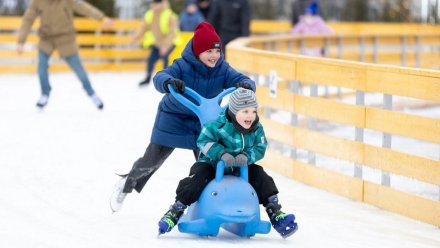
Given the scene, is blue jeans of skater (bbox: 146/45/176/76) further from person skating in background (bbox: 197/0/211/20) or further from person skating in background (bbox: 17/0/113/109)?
person skating in background (bbox: 17/0/113/109)

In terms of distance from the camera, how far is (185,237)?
22.5 ft

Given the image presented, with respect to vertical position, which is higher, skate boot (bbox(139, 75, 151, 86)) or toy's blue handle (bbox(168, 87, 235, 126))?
toy's blue handle (bbox(168, 87, 235, 126))

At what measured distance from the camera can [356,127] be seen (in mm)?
8891

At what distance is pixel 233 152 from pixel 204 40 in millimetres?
856

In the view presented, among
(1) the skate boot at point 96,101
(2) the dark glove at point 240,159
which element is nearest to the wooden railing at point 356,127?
(2) the dark glove at point 240,159

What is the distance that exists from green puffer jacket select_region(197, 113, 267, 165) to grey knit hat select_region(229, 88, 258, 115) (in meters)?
0.11

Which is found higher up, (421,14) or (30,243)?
(30,243)

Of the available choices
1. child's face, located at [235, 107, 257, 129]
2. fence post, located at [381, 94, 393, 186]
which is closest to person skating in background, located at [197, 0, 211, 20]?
fence post, located at [381, 94, 393, 186]

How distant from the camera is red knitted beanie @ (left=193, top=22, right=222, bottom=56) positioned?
284 inches

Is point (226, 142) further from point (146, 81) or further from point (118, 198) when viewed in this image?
point (146, 81)

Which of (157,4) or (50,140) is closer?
(50,140)

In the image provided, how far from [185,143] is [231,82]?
47 cm

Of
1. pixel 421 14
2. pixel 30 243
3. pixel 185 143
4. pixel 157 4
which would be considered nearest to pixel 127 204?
pixel 185 143

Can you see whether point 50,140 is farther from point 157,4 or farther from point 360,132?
point 157,4
